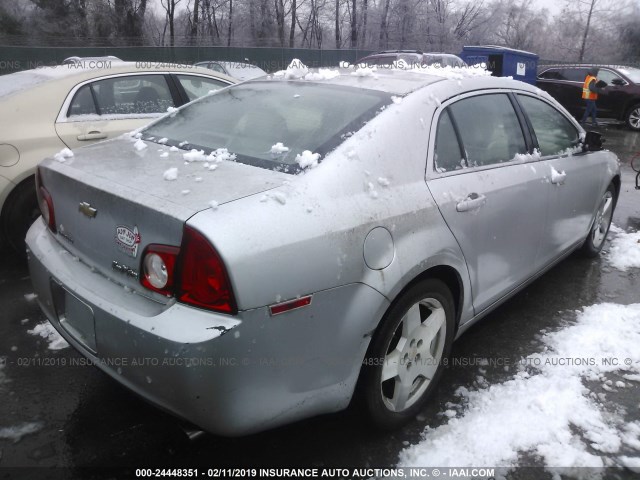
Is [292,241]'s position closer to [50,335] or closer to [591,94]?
[50,335]

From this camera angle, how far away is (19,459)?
219cm

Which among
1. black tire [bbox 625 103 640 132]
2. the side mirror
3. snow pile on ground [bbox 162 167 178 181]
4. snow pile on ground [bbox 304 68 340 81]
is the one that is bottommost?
black tire [bbox 625 103 640 132]

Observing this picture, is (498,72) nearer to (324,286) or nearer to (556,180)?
(556,180)

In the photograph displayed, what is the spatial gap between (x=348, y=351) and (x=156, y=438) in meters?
1.02

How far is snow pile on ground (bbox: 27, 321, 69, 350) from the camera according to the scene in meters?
3.04

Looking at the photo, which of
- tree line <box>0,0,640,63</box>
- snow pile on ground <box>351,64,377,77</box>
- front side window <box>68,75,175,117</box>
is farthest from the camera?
tree line <box>0,0,640,63</box>

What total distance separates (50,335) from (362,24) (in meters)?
45.2

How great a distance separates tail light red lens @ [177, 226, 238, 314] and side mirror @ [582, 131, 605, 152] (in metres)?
3.19

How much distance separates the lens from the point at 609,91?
1399 cm

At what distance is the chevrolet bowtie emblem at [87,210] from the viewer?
208 centimetres

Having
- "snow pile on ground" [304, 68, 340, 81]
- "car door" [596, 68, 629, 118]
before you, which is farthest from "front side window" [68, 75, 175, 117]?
"car door" [596, 68, 629, 118]

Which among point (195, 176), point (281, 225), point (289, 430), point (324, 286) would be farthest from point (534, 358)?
point (195, 176)

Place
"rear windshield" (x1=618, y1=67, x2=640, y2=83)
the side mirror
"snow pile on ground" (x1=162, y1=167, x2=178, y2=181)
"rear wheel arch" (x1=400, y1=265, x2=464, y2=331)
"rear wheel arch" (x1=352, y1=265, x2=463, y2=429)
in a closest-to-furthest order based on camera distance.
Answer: "snow pile on ground" (x1=162, y1=167, x2=178, y2=181)
"rear wheel arch" (x1=352, y1=265, x2=463, y2=429)
"rear wheel arch" (x1=400, y1=265, x2=464, y2=331)
the side mirror
"rear windshield" (x1=618, y1=67, x2=640, y2=83)

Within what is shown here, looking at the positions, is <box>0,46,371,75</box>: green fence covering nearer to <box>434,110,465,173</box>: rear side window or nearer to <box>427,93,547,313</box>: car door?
<box>427,93,547,313</box>: car door
